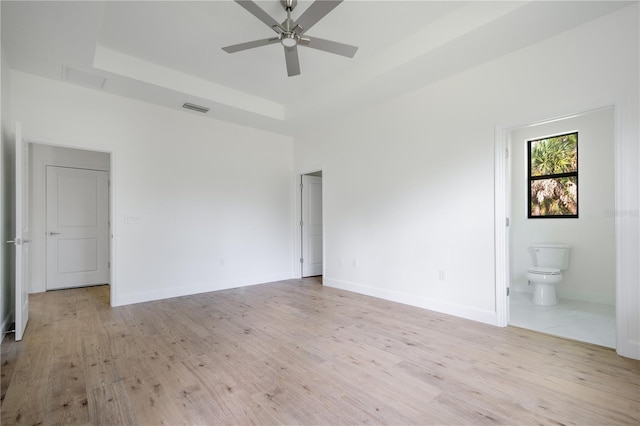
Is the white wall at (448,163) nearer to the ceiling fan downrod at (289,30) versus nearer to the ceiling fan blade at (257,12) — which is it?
the ceiling fan downrod at (289,30)

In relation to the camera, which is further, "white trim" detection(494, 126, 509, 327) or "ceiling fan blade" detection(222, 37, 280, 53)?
"white trim" detection(494, 126, 509, 327)

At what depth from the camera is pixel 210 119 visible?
16.0 feet

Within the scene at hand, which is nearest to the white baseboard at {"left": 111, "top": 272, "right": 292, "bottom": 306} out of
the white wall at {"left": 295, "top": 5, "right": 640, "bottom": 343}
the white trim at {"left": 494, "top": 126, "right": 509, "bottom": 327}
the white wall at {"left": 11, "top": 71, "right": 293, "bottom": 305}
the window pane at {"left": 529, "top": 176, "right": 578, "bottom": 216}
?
the white wall at {"left": 11, "top": 71, "right": 293, "bottom": 305}

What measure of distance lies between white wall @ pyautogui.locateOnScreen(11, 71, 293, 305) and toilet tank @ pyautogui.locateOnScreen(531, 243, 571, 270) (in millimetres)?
3963

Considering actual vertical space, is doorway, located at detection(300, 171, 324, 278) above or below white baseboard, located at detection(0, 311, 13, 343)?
above

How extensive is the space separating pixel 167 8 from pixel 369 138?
112 inches

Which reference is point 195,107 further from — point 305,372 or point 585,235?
point 585,235

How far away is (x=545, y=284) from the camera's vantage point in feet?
12.6

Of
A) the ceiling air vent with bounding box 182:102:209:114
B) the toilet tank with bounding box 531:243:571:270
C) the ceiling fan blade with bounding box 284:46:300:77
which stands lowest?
the toilet tank with bounding box 531:243:571:270

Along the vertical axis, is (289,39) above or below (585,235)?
above

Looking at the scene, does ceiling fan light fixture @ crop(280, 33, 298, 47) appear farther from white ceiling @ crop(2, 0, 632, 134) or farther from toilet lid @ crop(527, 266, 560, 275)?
toilet lid @ crop(527, 266, 560, 275)

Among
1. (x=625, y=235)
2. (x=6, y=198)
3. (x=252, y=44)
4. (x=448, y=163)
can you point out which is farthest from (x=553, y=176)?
(x=6, y=198)

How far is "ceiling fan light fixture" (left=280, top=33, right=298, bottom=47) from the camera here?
8.20ft

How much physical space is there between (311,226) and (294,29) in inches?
158
